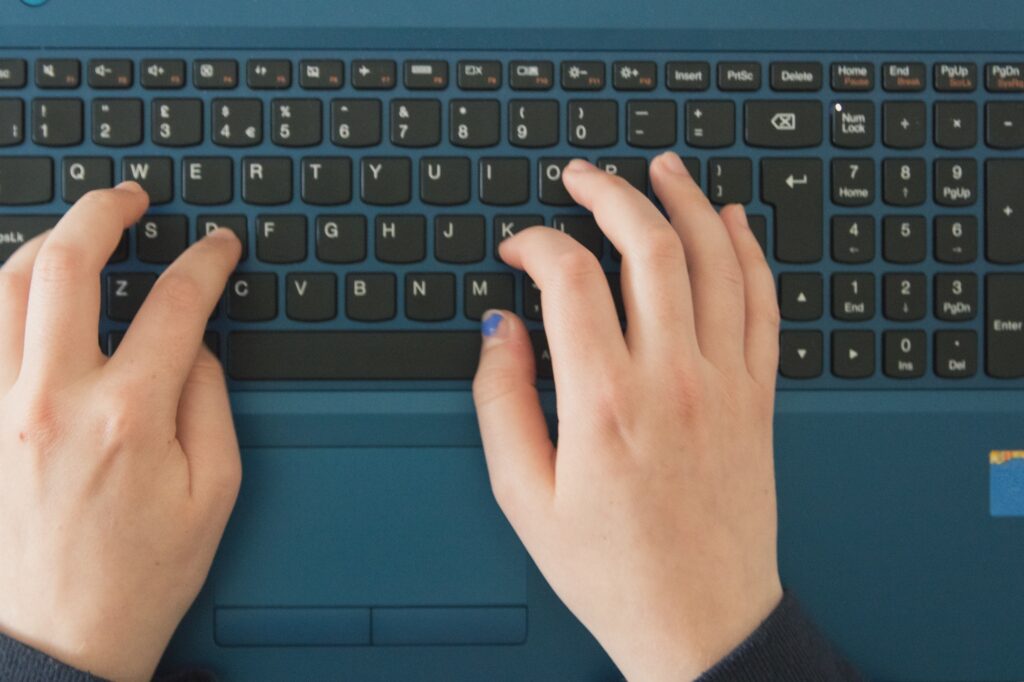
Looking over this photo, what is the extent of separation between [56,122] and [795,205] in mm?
580

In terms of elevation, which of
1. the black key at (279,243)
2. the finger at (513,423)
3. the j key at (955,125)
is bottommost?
the finger at (513,423)

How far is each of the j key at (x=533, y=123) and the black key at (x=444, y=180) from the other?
0.05m

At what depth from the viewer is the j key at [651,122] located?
65cm

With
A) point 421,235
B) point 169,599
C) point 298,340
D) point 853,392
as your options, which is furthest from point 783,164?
point 169,599

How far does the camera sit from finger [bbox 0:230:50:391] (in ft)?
1.93

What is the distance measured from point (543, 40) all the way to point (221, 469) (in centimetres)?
41

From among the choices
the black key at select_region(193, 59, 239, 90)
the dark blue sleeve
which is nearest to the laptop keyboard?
the black key at select_region(193, 59, 239, 90)

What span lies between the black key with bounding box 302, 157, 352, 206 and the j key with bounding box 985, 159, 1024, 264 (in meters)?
→ 0.51

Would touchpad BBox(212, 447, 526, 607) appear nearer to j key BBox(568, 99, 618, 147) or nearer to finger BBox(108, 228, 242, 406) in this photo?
finger BBox(108, 228, 242, 406)

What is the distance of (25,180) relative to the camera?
63 cm

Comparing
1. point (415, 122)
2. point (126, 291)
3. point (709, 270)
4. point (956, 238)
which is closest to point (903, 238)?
point (956, 238)

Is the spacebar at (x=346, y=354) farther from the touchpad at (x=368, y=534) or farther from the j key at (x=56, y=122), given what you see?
the j key at (x=56, y=122)

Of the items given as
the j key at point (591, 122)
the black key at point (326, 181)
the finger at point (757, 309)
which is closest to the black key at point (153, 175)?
the black key at point (326, 181)

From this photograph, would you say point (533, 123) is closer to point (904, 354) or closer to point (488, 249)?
point (488, 249)
